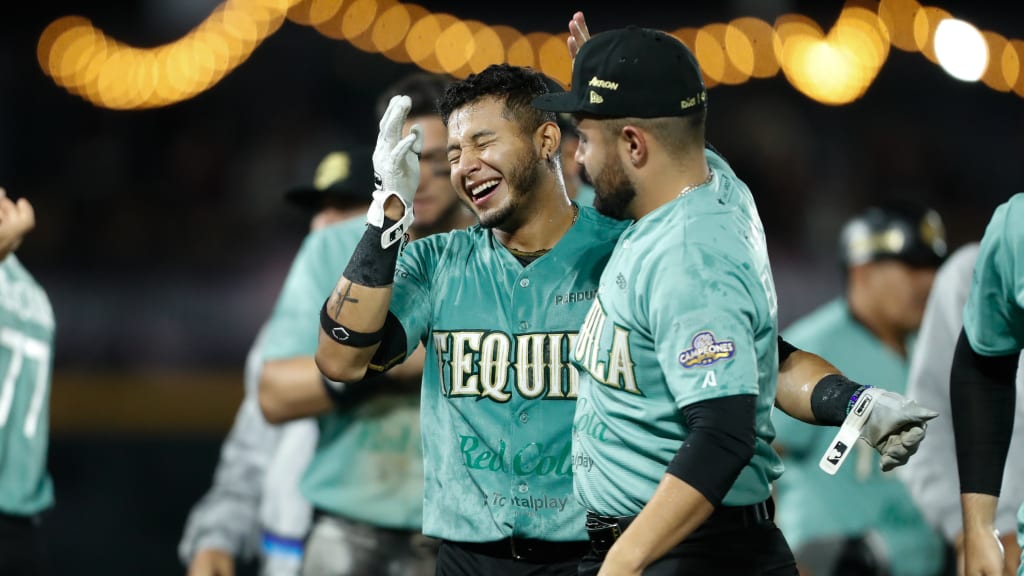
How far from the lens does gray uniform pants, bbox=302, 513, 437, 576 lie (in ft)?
15.4

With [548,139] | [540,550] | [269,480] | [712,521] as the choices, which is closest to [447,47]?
[269,480]

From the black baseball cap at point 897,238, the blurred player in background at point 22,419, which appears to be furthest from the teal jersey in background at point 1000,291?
the blurred player in background at point 22,419

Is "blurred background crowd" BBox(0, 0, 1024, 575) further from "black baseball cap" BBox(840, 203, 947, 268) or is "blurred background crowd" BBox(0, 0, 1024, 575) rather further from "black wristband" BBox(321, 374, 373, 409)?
"black wristband" BBox(321, 374, 373, 409)

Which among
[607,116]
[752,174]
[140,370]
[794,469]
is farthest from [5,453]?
[752,174]

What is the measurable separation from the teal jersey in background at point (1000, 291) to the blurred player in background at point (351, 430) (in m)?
1.90

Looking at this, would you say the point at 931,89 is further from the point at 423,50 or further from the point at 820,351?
the point at 820,351

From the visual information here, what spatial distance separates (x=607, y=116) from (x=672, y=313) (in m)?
0.52

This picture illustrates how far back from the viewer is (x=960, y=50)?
946cm

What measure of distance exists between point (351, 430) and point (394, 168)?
1.67 meters

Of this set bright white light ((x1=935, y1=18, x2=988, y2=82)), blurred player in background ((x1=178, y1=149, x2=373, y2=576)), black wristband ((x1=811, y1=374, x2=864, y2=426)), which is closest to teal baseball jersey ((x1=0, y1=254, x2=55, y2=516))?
blurred player in background ((x1=178, y1=149, x2=373, y2=576))

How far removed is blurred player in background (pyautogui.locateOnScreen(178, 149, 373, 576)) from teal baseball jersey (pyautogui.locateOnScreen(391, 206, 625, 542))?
192cm

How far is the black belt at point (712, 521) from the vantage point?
301 cm

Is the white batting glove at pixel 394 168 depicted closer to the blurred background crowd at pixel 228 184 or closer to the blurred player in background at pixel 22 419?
the blurred player in background at pixel 22 419

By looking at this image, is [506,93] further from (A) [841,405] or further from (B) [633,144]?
(A) [841,405]
